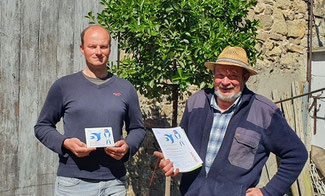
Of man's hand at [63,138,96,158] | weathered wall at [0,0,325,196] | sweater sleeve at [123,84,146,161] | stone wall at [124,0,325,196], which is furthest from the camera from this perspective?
stone wall at [124,0,325,196]

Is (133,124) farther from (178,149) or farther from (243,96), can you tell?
(243,96)

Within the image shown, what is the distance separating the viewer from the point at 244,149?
250 centimetres

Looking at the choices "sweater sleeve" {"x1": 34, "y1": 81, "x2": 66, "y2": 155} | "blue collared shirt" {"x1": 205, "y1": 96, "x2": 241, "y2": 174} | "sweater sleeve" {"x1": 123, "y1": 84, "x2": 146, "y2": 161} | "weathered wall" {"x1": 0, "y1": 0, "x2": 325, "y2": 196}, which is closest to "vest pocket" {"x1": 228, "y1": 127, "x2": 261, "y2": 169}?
"blue collared shirt" {"x1": 205, "y1": 96, "x2": 241, "y2": 174}

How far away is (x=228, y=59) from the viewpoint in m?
2.62

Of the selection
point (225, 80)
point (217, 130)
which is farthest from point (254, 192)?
point (225, 80)

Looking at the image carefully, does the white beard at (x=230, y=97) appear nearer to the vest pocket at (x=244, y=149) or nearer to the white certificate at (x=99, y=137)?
the vest pocket at (x=244, y=149)

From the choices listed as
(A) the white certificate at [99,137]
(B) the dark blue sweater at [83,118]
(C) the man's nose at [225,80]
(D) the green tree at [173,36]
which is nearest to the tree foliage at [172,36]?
(D) the green tree at [173,36]

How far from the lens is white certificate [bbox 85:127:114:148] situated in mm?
2412

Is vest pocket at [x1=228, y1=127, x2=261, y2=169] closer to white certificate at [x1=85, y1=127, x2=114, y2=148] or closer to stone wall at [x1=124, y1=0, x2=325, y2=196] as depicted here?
white certificate at [x1=85, y1=127, x2=114, y2=148]

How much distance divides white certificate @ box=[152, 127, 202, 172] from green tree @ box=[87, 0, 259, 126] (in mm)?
621

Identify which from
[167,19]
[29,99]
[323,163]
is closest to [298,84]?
[323,163]

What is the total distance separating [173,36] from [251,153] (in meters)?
1.11

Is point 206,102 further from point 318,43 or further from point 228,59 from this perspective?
point 318,43

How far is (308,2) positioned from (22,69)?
168 inches
